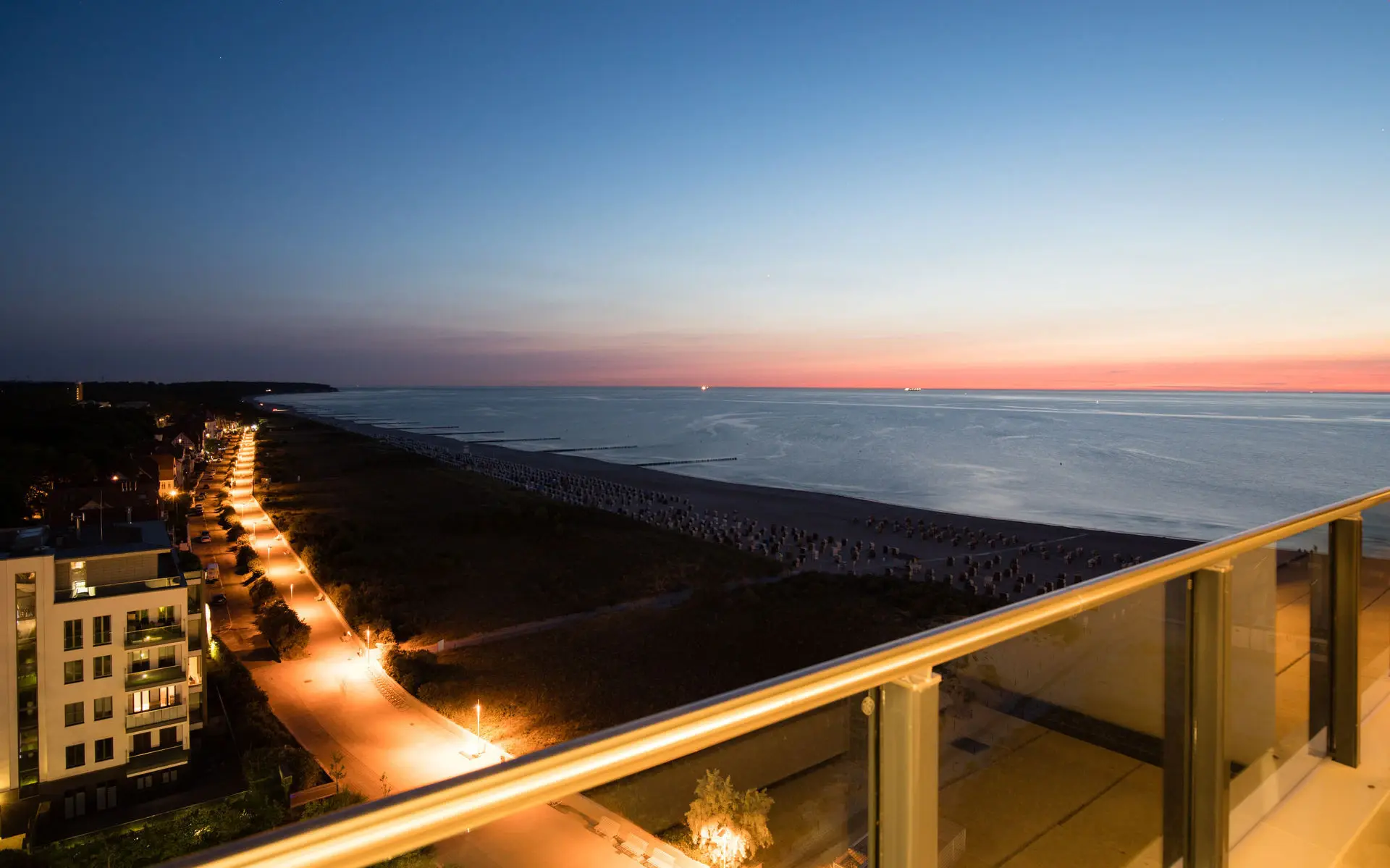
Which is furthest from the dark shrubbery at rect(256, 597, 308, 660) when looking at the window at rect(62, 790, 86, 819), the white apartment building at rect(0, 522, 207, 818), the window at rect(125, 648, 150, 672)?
the window at rect(62, 790, 86, 819)

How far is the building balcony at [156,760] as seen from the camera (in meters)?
7.22

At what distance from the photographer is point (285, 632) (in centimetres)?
1095

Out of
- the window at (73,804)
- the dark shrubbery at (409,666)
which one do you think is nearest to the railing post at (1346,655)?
the window at (73,804)

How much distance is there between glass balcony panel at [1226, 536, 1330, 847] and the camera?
1395 mm

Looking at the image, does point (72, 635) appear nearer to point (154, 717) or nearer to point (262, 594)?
point (154, 717)

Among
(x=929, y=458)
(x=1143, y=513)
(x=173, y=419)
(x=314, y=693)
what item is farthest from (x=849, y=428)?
(x=314, y=693)

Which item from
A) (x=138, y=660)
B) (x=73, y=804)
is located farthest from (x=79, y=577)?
(x=73, y=804)

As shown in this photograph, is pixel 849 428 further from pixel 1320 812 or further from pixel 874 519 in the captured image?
pixel 1320 812

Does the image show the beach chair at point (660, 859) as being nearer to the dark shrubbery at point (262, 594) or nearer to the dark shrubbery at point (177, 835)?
the dark shrubbery at point (177, 835)

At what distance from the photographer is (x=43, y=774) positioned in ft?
22.3

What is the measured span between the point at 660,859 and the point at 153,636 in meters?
6.40

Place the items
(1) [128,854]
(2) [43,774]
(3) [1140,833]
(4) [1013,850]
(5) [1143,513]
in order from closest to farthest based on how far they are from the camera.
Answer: (4) [1013,850]
(3) [1140,833]
(1) [128,854]
(2) [43,774]
(5) [1143,513]

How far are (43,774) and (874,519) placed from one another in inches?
799

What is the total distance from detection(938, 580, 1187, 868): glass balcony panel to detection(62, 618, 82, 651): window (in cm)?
861
